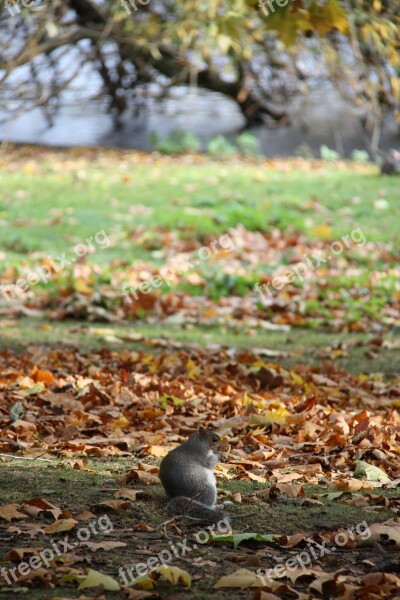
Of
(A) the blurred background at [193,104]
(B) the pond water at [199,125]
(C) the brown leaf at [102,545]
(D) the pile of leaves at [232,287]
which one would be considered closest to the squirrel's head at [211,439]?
(C) the brown leaf at [102,545]

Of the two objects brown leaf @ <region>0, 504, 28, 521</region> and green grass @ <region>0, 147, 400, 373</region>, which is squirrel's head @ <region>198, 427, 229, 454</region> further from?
green grass @ <region>0, 147, 400, 373</region>

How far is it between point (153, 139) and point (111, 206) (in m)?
6.11

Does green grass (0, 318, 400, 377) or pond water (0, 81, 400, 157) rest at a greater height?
green grass (0, 318, 400, 377)

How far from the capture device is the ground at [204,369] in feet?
11.1

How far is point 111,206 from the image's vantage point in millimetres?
12883

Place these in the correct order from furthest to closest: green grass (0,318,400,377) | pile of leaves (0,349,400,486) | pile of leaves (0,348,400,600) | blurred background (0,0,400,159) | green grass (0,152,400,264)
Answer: blurred background (0,0,400,159) → green grass (0,152,400,264) → green grass (0,318,400,377) → pile of leaves (0,349,400,486) → pile of leaves (0,348,400,600)

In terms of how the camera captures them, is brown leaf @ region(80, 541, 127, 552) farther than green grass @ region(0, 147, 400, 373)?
No

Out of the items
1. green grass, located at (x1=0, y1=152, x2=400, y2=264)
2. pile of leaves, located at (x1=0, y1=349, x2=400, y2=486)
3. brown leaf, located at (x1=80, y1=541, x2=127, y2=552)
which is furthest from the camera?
green grass, located at (x1=0, y1=152, x2=400, y2=264)

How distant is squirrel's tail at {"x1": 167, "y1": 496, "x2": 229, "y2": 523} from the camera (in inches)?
138

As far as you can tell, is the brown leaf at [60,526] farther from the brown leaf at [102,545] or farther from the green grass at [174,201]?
the green grass at [174,201]

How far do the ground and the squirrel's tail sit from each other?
0.06m

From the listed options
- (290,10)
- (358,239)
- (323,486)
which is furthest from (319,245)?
(323,486)

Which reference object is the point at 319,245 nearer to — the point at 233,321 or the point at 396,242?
the point at 396,242

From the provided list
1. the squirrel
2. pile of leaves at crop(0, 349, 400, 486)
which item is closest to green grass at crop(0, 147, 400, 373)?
pile of leaves at crop(0, 349, 400, 486)
